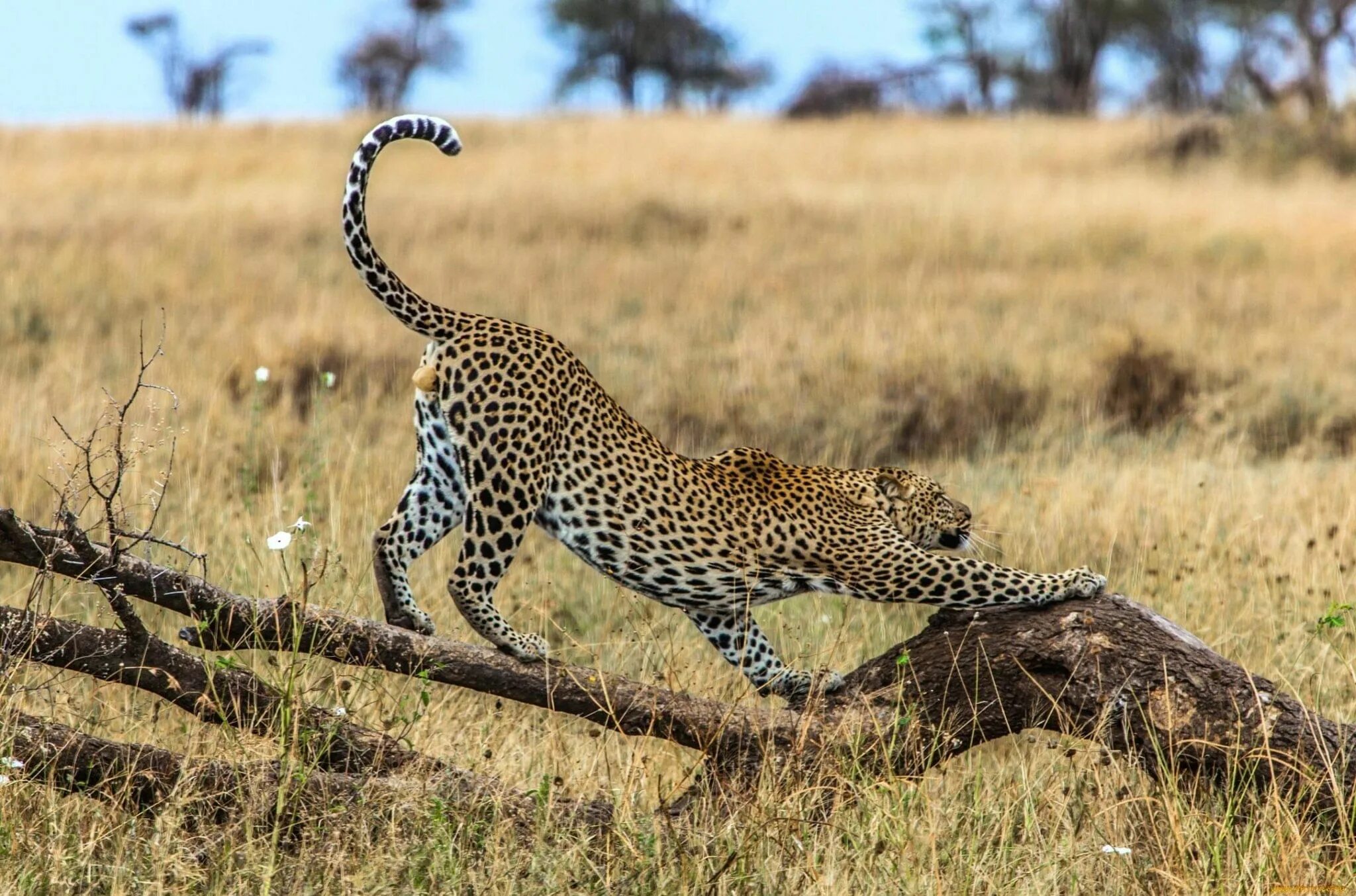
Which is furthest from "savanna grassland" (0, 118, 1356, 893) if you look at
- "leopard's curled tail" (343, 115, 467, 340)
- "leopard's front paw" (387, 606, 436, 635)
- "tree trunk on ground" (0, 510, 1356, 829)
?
"leopard's curled tail" (343, 115, 467, 340)

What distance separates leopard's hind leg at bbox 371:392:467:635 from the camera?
5.51 m

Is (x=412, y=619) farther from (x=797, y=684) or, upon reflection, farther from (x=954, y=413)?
(x=954, y=413)

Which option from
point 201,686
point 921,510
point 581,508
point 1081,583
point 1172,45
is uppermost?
point 1172,45

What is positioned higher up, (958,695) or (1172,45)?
(1172,45)

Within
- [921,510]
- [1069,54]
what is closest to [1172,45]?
[1069,54]

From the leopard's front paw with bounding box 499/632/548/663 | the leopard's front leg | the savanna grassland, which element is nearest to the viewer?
the savanna grassland

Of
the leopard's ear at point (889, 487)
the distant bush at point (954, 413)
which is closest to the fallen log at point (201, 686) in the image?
the leopard's ear at point (889, 487)

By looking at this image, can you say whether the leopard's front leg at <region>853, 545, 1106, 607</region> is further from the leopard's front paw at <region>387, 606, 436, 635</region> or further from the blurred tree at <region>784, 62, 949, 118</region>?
the blurred tree at <region>784, 62, 949, 118</region>

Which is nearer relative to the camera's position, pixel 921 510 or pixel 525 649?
pixel 525 649

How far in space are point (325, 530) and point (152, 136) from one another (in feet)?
76.0

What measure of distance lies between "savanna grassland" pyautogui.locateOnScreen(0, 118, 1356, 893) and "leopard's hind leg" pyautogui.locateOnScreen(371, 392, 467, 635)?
0.36 metres

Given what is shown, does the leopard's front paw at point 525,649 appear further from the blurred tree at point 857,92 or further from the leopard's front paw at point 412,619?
the blurred tree at point 857,92

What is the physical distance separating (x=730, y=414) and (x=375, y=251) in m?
6.54

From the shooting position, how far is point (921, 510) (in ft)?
19.3
